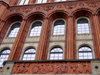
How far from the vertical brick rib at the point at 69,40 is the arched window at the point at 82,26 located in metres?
1.12

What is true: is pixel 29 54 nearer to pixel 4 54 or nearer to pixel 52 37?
pixel 4 54

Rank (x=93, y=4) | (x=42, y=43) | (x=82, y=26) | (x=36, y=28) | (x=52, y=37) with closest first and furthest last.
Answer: (x=42, y=43) < (x=52, y=37) < (x=82, y=26) < (x=36, y=28) < (x=93, y=4)

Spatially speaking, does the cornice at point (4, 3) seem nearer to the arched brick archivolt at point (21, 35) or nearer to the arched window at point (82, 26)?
the arched brick archivolt at point (21, 35)

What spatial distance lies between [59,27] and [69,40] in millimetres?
3070

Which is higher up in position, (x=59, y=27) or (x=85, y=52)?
(x=59, y=27)

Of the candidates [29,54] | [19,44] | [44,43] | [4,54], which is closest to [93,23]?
[44,43]

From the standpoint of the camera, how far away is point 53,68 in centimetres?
1006

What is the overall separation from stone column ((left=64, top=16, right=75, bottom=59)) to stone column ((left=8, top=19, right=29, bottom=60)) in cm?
466

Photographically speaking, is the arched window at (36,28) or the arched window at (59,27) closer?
the arched window at (59,27)

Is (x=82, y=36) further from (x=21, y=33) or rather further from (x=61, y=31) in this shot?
(x=21, y=33)

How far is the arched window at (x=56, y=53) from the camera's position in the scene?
1319cm

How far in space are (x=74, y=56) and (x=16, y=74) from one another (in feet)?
17.6

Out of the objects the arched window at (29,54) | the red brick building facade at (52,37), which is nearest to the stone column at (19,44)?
the red brick building facade at (52,37)

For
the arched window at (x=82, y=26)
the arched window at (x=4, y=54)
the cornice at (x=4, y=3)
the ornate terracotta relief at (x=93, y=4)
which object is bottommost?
the arched window at (x=4, y=54)
